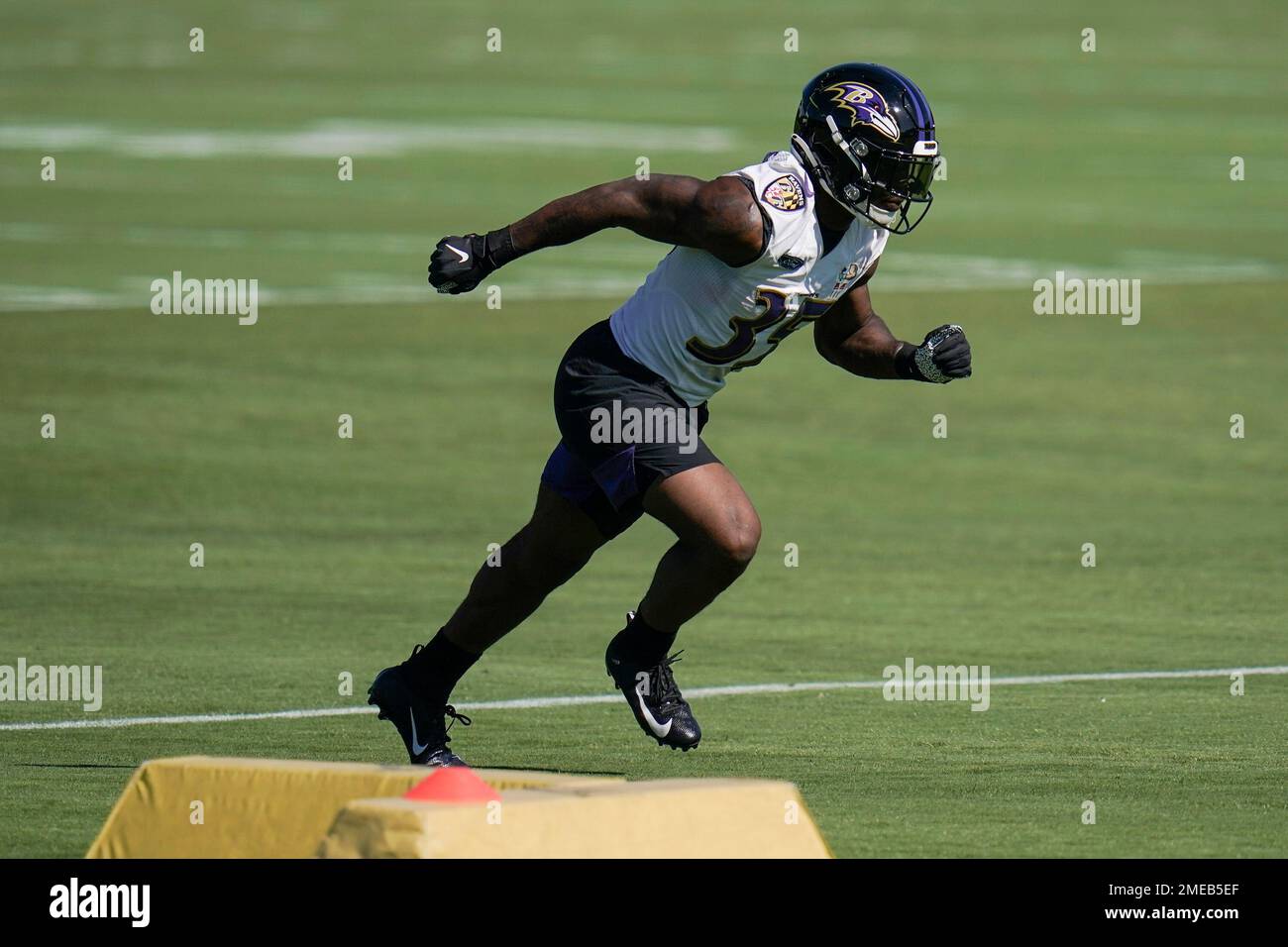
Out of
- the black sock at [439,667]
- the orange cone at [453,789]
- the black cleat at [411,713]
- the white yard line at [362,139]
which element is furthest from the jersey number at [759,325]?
the white yard line at [362,139]

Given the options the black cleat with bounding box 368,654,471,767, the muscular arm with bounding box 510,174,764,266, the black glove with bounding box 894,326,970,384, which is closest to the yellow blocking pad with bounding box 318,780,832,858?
the muscular arm with bounding box 510,174,764,266

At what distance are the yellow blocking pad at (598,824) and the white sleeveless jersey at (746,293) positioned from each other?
3005 millimetres

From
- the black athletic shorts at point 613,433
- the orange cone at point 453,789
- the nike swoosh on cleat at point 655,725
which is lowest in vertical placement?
the nike swoosh on cleat at point 655,725

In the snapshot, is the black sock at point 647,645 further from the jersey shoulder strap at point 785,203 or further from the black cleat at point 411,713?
the jersey shoulder strap at point 785,203

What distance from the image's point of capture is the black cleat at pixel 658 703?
977 cm

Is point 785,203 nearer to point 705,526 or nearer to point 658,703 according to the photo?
point 705,526

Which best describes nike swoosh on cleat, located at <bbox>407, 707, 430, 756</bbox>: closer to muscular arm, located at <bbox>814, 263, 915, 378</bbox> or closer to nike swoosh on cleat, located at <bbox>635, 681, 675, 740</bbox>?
nike swoosh on cleat, located at <bbox>635, 681, 675, 740</bbox>

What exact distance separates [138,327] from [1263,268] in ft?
47.9

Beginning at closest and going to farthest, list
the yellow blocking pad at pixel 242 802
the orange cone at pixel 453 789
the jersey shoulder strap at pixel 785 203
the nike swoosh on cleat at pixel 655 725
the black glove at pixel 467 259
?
the orange cone at pixel 453 789, the yellow blocking pad at pixel 242 802, the black glove at pixel 467 259, the jersey shoulder strap at pixel 785 203, the nike swoosh on cleat at pixel 655 725

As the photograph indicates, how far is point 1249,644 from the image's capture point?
13945mm

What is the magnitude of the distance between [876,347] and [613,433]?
1378 millimetres

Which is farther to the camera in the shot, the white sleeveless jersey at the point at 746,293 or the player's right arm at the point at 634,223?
the white sleeveless jersey at the point at 746,293

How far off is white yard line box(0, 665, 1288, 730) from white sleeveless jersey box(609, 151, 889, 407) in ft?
8.23

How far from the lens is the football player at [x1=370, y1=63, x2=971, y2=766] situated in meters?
9.35
